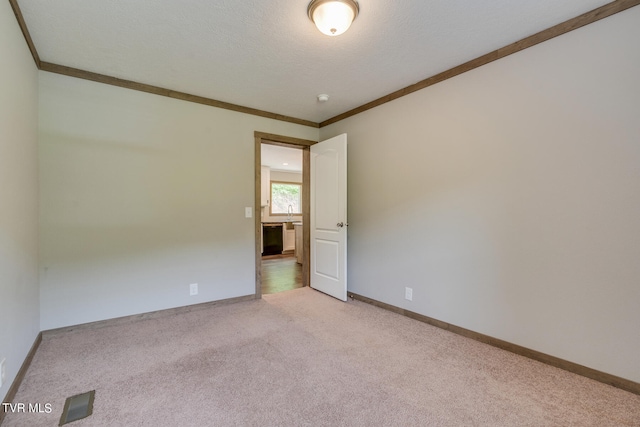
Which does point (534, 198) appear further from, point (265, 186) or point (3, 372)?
point (265, 186)

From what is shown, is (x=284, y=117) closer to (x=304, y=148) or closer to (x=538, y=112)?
(x=304, y=148)

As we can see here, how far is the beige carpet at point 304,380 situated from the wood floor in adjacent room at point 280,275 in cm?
146

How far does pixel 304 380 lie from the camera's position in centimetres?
188

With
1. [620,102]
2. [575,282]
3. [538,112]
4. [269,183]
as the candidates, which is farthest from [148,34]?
[269,183]

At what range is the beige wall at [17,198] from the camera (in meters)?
1.63

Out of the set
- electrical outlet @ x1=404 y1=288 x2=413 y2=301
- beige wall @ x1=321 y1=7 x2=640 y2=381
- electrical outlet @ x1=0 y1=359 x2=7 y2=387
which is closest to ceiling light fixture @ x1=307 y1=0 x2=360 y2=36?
beige wall @ x1=321 y1=7 x2=640 y2=381

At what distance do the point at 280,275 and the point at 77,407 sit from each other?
11.5 feet

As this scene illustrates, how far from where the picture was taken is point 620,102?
1.80m

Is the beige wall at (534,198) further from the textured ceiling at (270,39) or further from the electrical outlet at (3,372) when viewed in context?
the electrical outlet at (3,372)

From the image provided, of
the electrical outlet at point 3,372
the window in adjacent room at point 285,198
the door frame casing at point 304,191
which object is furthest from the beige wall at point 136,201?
the window in adjacent room at point 285,198

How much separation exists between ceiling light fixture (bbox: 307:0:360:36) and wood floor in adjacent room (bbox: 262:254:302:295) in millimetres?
3226

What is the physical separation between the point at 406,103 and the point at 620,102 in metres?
1.65

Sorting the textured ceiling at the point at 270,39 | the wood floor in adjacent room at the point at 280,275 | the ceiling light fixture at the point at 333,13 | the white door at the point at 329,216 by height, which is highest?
the textured ceiling at the point at 270,39

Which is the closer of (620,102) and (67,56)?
(620,102)
